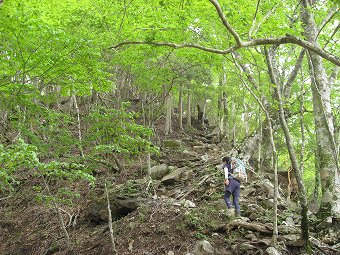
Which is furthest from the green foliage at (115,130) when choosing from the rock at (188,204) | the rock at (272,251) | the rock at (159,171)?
the rock at (159,171)

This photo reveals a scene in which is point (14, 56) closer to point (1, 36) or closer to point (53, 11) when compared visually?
point (1, 36)

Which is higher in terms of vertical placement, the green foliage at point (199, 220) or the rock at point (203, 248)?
the green foliage at point (199, 220)

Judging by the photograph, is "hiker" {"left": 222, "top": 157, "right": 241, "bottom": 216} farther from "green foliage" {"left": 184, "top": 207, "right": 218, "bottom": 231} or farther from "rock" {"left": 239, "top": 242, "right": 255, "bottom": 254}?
"rock" {"left": 239, "top": 242, "right": 255, "bottom": 254}

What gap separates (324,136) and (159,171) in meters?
6.38

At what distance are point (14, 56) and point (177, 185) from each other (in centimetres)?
695

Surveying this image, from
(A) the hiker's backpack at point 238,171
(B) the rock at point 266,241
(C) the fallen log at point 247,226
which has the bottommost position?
(B) the rock at point 266,241

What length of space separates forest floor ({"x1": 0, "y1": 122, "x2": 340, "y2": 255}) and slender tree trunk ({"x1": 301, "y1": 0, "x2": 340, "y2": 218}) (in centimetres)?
59

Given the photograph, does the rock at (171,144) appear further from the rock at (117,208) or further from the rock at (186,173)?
the rock at (117,208)

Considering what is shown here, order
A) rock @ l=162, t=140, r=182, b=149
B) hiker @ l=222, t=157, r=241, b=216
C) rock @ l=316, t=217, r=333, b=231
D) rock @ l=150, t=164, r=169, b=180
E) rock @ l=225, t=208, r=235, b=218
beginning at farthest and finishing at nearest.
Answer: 1. rock @ l=162, t=140, r=182, b=149
2. rock @ l=150, t=164, r=169, b=180
3. hiker @ l=222, t=157, r=241, b=216
4. rock @ l=225, t=208, r=235, b=218
5. rock @ l=316, t=217, r=333, b=231

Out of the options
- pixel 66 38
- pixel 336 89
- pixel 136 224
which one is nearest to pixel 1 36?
pixel 66 38

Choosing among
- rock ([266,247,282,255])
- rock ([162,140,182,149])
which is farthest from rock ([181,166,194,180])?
rock ([266,247,282,255])

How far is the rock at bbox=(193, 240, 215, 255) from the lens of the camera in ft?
21.7

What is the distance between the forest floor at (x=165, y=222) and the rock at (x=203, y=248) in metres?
0.02

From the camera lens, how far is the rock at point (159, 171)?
11.7 m
